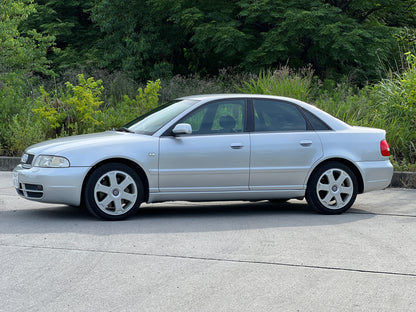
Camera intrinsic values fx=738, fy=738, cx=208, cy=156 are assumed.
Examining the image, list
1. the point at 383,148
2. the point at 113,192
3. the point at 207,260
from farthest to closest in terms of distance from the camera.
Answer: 1. the point at 383,148
2. the point at 113,192
3. the point at 207,260

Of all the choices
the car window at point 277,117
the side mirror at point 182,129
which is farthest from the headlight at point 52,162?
the car window at point 277,117

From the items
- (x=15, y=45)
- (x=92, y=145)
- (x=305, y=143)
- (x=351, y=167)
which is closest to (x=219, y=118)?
(x=305, y=143)

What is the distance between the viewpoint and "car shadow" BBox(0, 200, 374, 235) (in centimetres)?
803

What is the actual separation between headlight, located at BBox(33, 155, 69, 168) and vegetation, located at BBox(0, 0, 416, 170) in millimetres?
6214

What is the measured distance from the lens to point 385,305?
5266mm

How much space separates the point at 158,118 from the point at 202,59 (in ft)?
72.6

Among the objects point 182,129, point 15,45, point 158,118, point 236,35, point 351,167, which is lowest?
point 351,167

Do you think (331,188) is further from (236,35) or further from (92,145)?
(236,35)

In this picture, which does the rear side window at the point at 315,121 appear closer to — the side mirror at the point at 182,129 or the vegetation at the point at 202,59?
the side mirror at the point at 182,129

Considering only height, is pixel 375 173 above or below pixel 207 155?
below

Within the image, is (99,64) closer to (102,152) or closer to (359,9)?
(359,9)

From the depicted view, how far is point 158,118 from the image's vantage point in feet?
30.0

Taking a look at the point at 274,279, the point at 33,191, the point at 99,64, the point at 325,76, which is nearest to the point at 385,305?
the point at 274,279

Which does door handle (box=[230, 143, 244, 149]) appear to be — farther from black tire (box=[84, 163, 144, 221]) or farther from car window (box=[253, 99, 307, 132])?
black tire (box=[84, 163, 144, 221])
